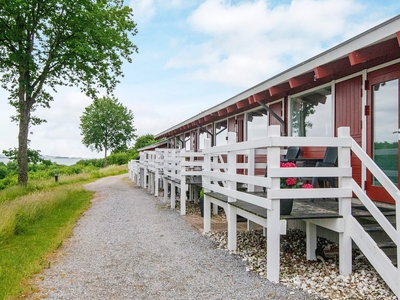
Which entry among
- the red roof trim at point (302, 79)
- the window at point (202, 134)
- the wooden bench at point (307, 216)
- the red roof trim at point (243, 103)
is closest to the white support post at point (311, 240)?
the wooden bench at point (307, 216)

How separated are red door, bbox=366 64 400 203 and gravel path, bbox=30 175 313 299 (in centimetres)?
224

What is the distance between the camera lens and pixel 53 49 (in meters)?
14.9

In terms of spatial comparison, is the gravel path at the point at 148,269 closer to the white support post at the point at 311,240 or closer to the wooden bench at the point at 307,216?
the wooden bench at the point at 307,216

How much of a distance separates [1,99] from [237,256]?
54.4ft

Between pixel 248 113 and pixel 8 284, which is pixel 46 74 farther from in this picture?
pixel 8 284

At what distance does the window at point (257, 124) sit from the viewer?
346 inches

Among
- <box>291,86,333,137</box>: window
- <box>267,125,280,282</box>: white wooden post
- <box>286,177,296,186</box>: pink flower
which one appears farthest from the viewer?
<box>291,86,333,137</box>: window

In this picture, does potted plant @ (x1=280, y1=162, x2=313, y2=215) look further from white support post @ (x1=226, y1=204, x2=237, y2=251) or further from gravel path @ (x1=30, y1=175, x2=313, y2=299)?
white support post @ (x1=226, y1=204, x2=237, y2=251)

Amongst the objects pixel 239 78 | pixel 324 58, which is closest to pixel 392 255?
pixel 324 58

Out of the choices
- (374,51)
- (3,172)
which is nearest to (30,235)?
(374,51)

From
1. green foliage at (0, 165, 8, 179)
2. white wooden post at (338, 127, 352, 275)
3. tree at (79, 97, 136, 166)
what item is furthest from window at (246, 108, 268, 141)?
tree at (79, 97, 136, 166)

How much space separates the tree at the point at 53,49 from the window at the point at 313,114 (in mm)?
9517

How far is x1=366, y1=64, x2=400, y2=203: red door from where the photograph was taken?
187 inches

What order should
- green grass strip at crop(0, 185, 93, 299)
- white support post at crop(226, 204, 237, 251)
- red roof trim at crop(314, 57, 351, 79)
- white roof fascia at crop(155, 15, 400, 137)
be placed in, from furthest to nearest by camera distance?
red roof trim at crop(314, 57, 351, 79) < white support post at crop(226, 204, 237, 251) < white roof fascia at crop(155, 15, 400, 137) < green grass strip at crop(0, 185, 93, 299)
